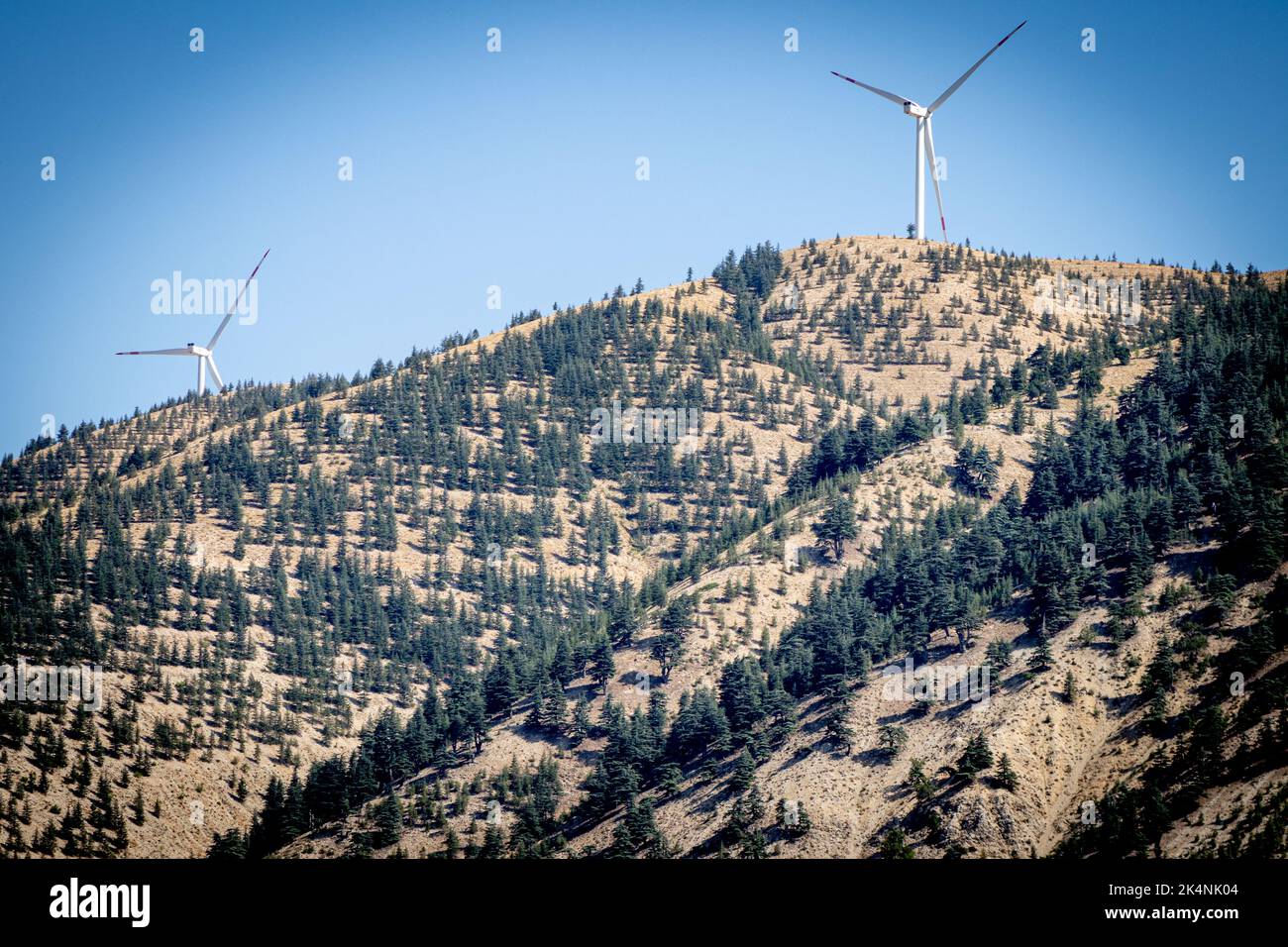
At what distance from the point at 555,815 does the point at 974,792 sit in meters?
51.0

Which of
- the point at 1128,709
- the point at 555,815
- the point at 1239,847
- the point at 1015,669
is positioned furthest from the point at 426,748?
the point at 1239,847

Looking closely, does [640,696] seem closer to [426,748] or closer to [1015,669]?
[426,748]

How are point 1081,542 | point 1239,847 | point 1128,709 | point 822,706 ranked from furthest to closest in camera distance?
point 1081,542 → point 822,706 → point 1128,709 → point 1239,847
